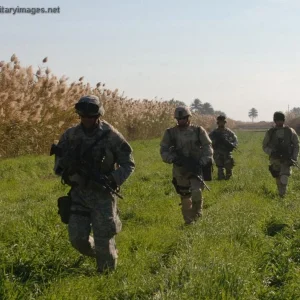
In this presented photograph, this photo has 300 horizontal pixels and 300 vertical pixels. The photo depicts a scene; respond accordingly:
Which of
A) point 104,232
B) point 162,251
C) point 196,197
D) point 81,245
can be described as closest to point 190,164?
point 196,197

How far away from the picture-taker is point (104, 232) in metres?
5.33

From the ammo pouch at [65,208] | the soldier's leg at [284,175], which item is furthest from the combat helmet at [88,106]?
the soldier's leg at [284,175]

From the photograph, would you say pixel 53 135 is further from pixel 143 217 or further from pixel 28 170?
pixel 143 217

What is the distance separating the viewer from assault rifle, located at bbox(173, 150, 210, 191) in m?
8.02

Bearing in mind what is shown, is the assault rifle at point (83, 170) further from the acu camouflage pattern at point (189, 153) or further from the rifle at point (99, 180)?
the acu camouflage pattern at point (189, 153)

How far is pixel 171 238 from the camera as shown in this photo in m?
6.93

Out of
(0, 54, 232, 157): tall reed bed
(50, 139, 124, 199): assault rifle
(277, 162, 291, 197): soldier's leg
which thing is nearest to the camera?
(50, 139, 124, 199): assault rifle

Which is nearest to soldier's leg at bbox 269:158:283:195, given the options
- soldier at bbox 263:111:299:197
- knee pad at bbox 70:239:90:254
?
soldier at bbox 263:111:299:197

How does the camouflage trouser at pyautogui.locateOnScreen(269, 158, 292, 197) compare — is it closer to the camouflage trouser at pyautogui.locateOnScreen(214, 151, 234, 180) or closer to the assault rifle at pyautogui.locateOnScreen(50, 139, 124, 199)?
the camouflage trouser at pyautogui.locateOnScreen(214, 151, 234, 180)

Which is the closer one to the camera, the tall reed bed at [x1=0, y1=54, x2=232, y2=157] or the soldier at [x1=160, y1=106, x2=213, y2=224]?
the soldier at [x1=160, y1=106, x2=213, y2=224]

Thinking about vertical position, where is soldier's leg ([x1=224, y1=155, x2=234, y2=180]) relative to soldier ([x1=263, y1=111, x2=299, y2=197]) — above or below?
below

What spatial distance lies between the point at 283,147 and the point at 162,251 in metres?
5.13

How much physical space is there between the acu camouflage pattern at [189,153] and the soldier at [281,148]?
3076 mm

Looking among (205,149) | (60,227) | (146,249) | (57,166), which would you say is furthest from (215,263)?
(205,149)
